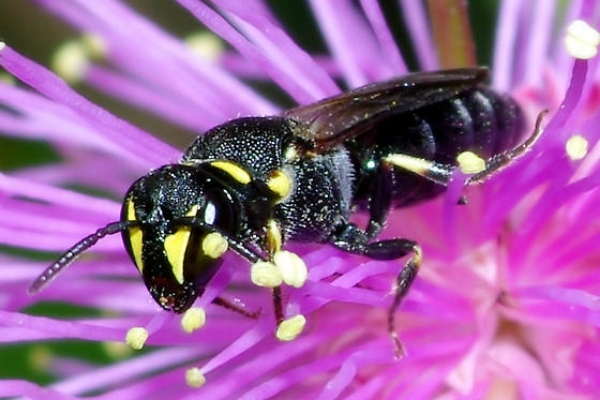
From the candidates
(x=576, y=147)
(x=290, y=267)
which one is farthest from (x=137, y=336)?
(x=576, y=147)

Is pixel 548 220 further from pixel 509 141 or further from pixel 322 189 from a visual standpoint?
pixel 322 189

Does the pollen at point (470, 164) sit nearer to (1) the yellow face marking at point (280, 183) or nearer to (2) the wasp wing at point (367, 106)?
(2) the wasp wing at point (367, 106)

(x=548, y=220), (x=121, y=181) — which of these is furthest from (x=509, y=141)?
(x=121, y=181)

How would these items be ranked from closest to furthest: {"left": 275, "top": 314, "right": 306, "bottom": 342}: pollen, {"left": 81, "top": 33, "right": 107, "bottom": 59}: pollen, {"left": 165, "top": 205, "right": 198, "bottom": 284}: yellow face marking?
{"left": 165, "top": 205, "right": 198, "bottom": 284}: yellow face marking, {"left": 275, "top": 314, "right": 306, "bottom": 342}: pollen, {"left": 81, "top": 33, "right": 107, "bottom": 59}: pollen

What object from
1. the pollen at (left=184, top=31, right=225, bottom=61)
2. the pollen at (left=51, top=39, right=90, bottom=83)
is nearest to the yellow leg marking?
the pollen at (left=184, top=31, right=225, bottom=61)

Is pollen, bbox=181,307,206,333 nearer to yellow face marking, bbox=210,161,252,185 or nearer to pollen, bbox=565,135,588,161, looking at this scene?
yellow face marking, bbox=210,161,252,185

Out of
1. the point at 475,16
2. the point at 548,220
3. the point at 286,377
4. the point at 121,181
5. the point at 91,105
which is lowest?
the point at 286,377
